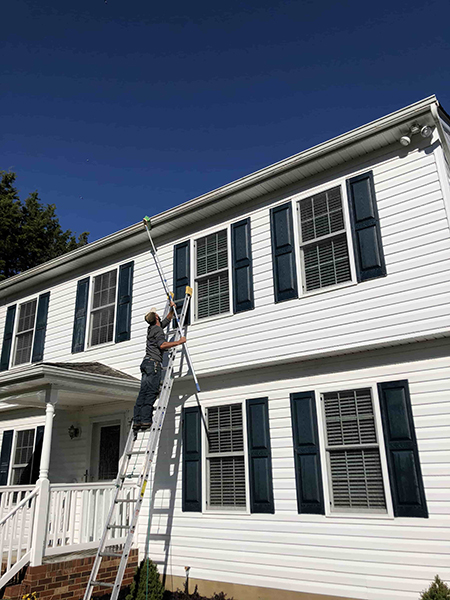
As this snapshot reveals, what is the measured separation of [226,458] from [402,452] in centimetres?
278

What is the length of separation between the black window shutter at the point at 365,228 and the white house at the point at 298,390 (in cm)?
2

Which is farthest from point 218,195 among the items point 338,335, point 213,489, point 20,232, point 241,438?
point 20,232

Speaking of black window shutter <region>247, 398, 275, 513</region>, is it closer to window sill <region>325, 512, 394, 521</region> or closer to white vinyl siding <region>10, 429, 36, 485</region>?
window sill <region>325, 512, 394, 521</region>

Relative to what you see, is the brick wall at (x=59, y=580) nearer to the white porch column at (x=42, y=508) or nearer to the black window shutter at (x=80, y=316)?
the white porch column at (x=42, y=508)

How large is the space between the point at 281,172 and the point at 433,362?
12.4ft

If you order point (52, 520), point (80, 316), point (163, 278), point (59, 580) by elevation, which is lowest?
point (59, 580)

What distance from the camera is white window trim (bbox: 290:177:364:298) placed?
6959 mm

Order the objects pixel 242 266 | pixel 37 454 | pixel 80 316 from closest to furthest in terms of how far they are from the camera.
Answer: pixel 242 266, pixel 37 454, pixel 80 316

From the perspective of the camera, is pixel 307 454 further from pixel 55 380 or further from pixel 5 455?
pixel 5 455

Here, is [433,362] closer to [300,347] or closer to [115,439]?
[300,347]

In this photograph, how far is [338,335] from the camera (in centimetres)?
680

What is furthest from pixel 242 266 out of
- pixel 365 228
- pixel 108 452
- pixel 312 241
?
pixel 108 452

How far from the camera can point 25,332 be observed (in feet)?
38.7

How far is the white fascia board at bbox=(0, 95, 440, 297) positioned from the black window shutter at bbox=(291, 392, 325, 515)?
11.9 ft
